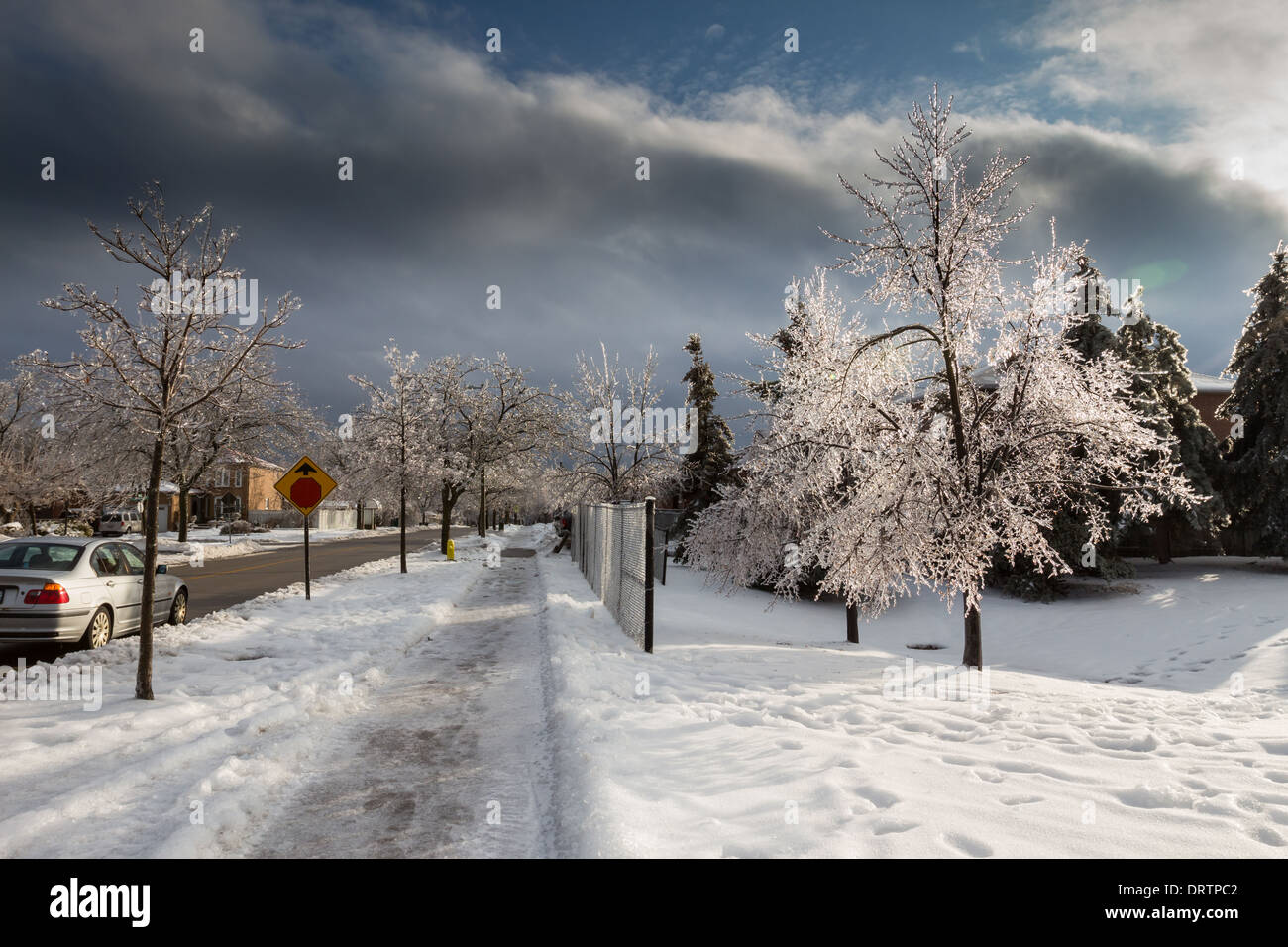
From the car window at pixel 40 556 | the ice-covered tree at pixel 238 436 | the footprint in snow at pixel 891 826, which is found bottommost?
the footprint in snow at pixel 891 826

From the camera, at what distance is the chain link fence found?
413 inches

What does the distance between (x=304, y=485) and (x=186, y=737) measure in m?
9.50

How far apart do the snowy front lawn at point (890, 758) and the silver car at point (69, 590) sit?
5.96m

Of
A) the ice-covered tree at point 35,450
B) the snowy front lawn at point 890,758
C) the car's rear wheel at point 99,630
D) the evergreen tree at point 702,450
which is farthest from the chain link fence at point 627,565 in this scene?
the ice-covered tree at point 35,450

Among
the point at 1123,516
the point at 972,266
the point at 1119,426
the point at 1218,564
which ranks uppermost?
Answer: the point at 972,266

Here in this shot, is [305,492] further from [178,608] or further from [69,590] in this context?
[69,590]

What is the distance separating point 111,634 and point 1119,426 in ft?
44.5

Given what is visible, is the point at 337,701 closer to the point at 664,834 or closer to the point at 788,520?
the point at 664,834

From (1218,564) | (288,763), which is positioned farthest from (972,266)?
(1218,564)

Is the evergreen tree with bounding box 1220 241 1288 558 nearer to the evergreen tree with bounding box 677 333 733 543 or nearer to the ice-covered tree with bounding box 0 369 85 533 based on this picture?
the evergreen tree with bounding box 677 333 733 543

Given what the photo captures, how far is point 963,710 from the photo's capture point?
23.5ft

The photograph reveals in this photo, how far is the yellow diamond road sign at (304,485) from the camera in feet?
46.9

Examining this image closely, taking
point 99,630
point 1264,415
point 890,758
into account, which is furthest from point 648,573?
point 1264,415

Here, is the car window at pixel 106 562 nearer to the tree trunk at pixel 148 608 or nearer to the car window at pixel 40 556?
the car window at pixel 40 556
